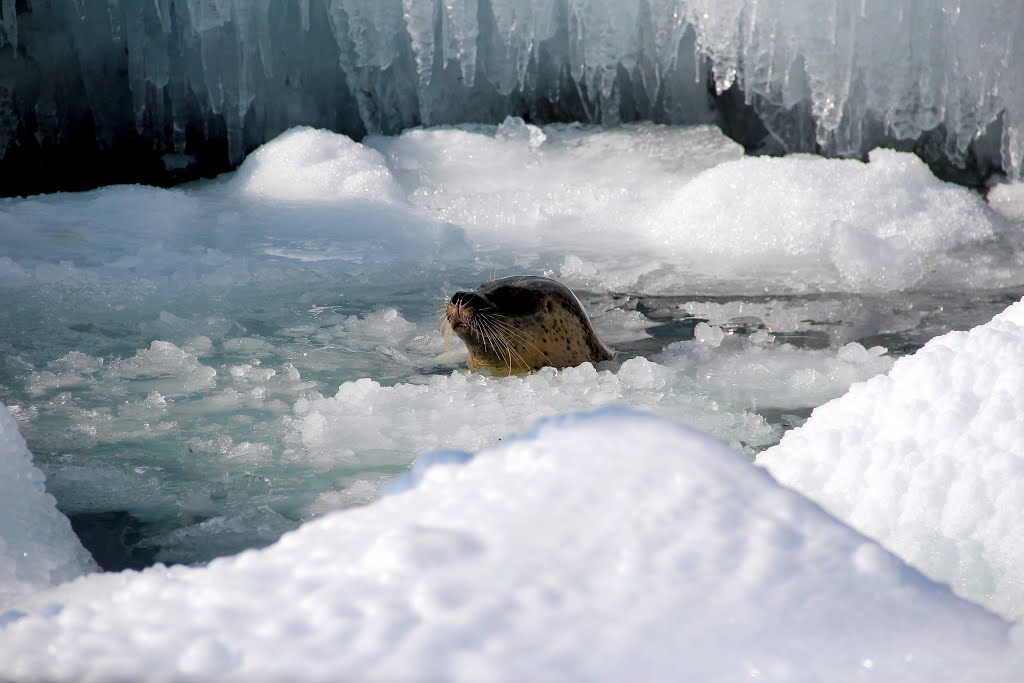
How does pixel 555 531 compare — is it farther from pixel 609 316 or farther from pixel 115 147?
pixel 115 147

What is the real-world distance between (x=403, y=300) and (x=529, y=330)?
3.35 ft

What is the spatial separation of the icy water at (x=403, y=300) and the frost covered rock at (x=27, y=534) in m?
0.26

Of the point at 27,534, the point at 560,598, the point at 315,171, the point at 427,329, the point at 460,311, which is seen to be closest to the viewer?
the point at 560,598

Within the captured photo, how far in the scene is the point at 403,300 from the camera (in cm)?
522

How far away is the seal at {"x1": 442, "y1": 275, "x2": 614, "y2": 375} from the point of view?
14.1 feet

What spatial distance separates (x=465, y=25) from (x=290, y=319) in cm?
300

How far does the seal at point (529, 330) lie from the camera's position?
4312mm

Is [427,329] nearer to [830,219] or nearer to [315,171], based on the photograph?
[315,171]

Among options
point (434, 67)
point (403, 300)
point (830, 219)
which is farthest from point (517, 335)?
point (434, 67)

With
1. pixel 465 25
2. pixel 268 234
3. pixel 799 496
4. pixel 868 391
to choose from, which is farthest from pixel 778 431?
pixel 465 25

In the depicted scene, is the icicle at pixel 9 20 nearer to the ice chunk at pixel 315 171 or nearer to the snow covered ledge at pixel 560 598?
the ice chunk at pixel 315 171

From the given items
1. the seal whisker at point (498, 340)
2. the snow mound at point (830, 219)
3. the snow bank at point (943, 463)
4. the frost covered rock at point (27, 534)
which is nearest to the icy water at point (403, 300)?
the snow mound at point (830, 219)

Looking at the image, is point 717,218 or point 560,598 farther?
point 717,218

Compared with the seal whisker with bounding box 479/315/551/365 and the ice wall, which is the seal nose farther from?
the ice wall
